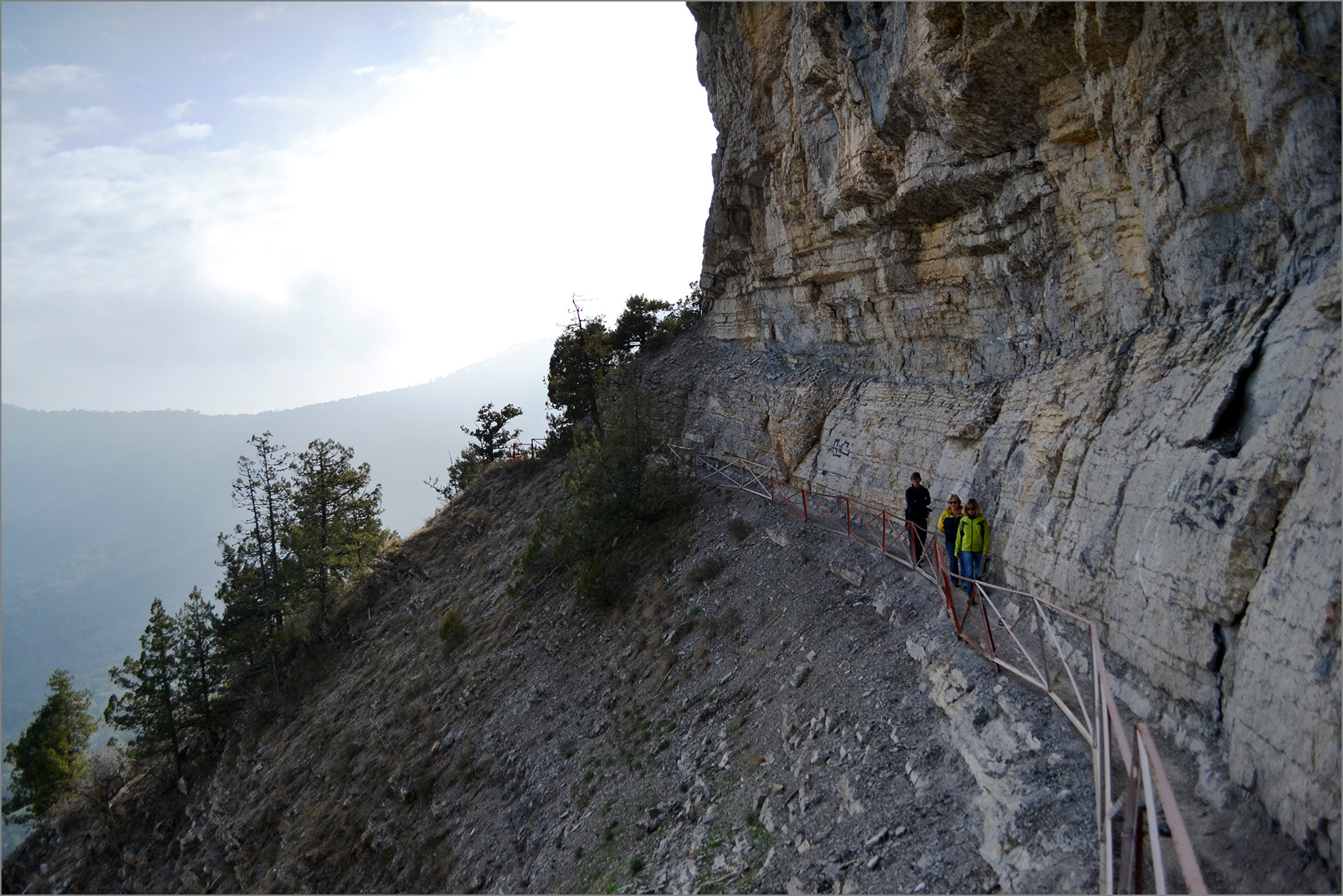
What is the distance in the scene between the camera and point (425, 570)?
30.2 metres

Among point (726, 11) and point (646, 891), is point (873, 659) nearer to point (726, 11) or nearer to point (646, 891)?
point (646, 891)

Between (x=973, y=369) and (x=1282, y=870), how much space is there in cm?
1211

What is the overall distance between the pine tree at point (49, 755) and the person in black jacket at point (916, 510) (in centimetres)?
3578

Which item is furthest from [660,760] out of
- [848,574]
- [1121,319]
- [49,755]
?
[49,755]

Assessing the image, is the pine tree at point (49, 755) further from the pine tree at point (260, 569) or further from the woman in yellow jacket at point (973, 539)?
the woman in yellow jacket at point (973, 539)

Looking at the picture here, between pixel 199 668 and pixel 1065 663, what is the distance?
33220 mm

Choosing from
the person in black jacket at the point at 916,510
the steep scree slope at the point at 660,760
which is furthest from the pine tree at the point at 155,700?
the person in black jacket at the point at 916,510

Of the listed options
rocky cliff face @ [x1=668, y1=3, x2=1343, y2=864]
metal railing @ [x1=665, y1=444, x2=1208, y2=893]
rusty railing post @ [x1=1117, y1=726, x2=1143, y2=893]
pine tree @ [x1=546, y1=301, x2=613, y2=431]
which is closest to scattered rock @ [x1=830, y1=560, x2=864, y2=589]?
metal railing @ [x1=665, y1=444, x2=1208, y2=893]

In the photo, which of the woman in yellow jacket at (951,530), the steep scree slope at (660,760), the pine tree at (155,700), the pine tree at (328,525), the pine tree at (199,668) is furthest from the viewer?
the pine tree at (328,525)

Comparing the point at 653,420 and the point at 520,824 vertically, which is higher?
the point at 653,420

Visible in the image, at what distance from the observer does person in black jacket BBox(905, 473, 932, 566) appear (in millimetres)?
12875

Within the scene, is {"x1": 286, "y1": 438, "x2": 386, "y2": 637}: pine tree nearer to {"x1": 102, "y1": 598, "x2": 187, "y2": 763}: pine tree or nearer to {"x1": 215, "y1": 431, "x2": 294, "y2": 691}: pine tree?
{"x1": 215, "y1": 431, "x2": 294, "y2": 691}: pine tree

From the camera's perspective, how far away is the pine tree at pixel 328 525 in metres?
29.0

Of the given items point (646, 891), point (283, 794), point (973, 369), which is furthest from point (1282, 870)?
point (283, 794)
